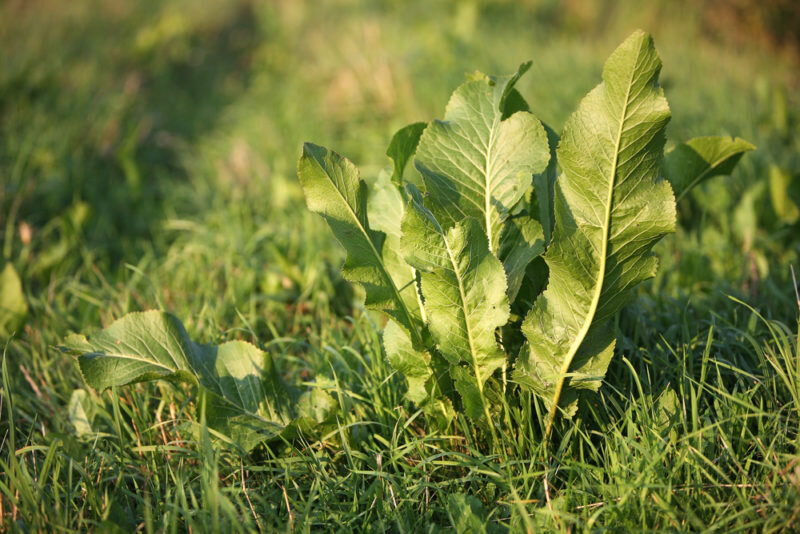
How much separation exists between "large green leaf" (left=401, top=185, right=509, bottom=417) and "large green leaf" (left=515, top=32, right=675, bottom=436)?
0.09 meters

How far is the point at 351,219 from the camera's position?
1363 mm

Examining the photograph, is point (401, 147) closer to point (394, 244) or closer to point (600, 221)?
point (394, 244)

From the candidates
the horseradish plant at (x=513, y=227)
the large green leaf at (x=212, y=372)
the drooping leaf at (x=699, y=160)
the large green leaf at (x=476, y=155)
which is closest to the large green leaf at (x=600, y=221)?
the horseradish plant at (x=513, y=227)

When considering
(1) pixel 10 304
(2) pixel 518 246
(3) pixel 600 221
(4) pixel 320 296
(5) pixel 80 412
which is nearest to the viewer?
(3) pixel 600 221

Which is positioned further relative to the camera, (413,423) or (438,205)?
(413,423)

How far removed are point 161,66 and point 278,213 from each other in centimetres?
309

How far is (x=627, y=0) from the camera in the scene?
705 centimetres

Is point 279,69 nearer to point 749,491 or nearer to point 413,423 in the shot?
point 413,423

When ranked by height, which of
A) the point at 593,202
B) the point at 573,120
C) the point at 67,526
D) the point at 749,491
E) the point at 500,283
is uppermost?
the point at 573,120

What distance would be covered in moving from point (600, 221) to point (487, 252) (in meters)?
0.24

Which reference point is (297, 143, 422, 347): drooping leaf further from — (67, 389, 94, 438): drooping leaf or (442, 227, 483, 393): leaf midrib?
(67, 389, 94, 438): drooping leaf

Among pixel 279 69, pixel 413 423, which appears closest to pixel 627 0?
pixel 279 69

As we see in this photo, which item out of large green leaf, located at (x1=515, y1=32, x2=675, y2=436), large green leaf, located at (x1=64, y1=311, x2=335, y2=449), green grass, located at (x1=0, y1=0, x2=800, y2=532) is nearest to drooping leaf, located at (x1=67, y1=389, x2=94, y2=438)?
→ green grass, located at (x1=0, y1=0, x2=800, y2=532)

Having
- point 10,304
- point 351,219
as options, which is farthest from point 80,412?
point 351,219
